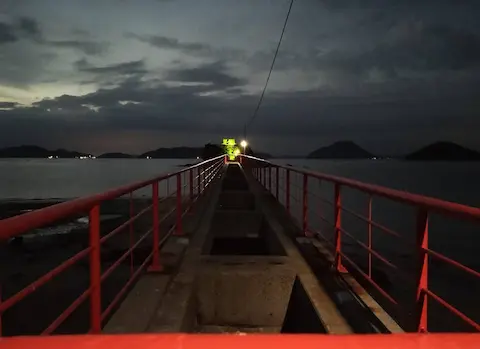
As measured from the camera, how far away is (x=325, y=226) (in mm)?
41625

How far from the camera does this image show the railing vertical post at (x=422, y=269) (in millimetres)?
3119

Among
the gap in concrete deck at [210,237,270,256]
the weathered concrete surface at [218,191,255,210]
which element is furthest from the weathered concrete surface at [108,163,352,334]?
the weathered concrete surface at [218,191,255,210]

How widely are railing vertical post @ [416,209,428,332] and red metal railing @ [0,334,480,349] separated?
2071 mm

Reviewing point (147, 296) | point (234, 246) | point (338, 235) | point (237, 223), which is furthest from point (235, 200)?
point (147, 296)

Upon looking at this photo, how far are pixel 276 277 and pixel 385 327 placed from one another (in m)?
1.77

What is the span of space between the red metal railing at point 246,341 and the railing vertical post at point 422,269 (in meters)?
2.07

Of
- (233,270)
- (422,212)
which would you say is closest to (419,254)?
(422,212)

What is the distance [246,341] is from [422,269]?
2.47 metres

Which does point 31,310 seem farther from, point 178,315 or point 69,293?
point 178,315

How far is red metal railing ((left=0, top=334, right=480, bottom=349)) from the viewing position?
1.09 meters

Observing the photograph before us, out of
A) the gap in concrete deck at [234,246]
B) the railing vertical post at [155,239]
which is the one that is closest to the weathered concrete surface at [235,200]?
the gap in concrete deck at [234,246]

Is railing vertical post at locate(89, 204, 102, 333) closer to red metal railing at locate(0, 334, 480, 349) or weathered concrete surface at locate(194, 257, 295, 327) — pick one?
red metal railing at locate(0, 334, 480, 349)

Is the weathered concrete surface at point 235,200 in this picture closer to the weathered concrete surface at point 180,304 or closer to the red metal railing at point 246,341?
the weathered concrete surface at point 180,304

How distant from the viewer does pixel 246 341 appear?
1128 millimetres
